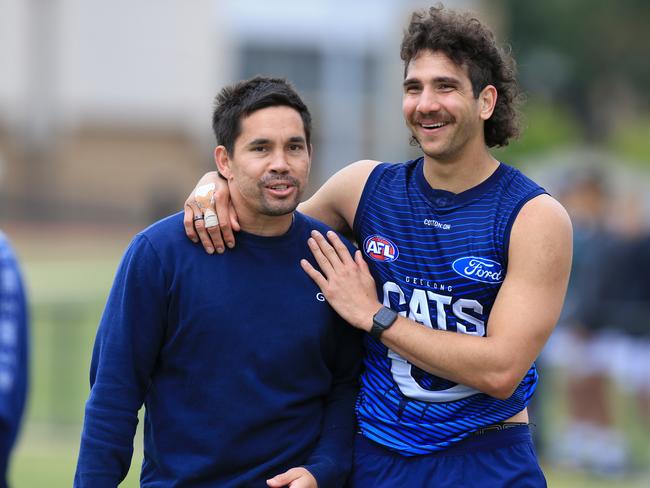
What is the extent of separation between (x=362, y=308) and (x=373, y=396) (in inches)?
14.9

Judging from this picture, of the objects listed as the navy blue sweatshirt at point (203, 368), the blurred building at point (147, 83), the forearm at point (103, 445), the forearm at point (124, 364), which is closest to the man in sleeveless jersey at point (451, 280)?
the navy blue sweatshirt at point (203, 368)

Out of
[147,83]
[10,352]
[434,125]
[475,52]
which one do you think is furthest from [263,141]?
[147,83]

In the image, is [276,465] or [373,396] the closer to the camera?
[276,465]

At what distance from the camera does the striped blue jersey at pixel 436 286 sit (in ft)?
13.7

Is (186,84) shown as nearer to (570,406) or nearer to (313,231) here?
(570,406)

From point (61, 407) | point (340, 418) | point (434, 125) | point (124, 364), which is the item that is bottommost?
point (61, 407)

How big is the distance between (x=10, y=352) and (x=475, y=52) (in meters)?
1.99

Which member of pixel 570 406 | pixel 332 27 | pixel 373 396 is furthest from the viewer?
pixel 332 27

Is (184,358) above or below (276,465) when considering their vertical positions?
above

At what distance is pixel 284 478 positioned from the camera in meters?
4.12

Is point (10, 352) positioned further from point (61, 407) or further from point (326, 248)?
point (61, 407)

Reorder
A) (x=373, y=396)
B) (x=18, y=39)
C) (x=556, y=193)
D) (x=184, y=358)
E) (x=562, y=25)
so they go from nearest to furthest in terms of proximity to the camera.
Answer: (x=184, y=358)
(x=373, y=396)
(x=556, y=193)
(x=18, y=39)
(x=562, y=25)

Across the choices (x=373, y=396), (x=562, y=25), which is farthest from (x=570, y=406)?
(x=562, y=25)

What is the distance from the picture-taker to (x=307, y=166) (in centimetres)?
425
